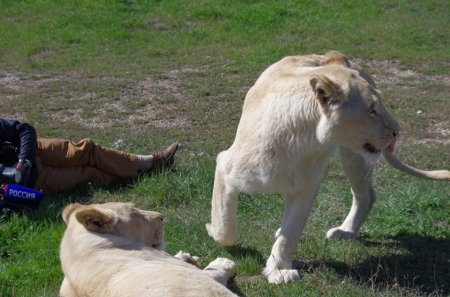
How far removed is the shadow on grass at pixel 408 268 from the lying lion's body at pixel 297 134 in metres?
0.48

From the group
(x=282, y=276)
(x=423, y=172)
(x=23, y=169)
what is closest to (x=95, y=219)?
(x=282, y=276)

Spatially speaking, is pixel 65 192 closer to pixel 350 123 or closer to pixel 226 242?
pixel 226 242

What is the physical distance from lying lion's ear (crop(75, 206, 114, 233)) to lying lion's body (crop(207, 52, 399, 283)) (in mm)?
1162

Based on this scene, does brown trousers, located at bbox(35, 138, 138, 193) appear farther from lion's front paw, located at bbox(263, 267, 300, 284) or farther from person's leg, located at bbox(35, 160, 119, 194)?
lion's front paw, located at bbox(263, 267, 300, 284)

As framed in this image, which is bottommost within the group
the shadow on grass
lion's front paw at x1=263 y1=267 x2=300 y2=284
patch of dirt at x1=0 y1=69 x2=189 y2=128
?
patch of dirt at x1=0 y1=69 x2=189 y2=128

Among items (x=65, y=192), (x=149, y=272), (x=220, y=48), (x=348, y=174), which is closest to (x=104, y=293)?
(x=149, y=272)

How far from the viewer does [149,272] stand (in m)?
3.38

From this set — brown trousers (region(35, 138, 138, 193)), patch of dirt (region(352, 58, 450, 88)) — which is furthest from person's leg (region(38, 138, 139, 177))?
patch of dirt (region(352, 58, 450, 88))

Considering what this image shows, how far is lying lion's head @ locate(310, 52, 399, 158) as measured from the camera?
14.7 ft

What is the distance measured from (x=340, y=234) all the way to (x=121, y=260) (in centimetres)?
228

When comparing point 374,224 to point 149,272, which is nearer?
point 149,272

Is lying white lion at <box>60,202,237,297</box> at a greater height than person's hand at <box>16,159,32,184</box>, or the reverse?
lying white lion at <box>60,202,237,297</box>

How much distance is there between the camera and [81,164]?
6852 millimetres

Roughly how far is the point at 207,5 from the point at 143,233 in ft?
33.8
